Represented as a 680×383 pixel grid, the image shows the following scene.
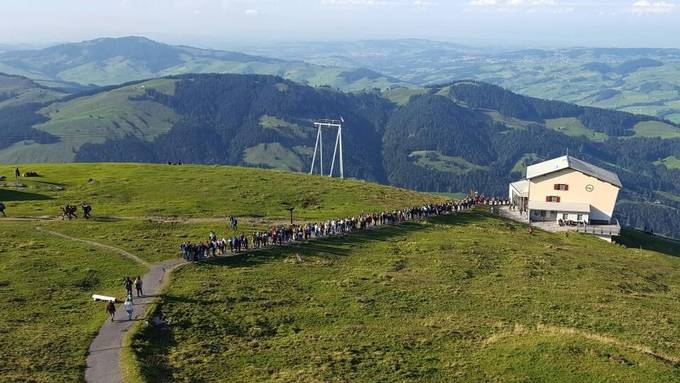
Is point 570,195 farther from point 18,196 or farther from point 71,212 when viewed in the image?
point 18,196

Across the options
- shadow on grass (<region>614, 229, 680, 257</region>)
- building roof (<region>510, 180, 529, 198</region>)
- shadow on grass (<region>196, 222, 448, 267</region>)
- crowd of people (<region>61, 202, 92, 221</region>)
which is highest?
crowd of people (<region>61, 202, 92, 221</region>)

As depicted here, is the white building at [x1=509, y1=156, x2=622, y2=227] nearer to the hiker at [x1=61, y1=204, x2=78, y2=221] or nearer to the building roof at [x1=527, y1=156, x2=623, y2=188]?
the building roof at [x1=527, y1=156, x2=623, y2=188]

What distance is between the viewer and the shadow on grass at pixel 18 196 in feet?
274

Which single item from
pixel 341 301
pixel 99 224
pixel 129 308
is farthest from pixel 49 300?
pixel 99 224

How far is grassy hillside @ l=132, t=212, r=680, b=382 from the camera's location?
35.8 m

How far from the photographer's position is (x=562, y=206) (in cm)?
9700

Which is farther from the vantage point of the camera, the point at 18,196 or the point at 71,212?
the point at 18,196

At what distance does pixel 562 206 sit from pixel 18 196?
80015 mm

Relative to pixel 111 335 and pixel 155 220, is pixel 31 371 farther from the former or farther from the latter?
pixel 155 220

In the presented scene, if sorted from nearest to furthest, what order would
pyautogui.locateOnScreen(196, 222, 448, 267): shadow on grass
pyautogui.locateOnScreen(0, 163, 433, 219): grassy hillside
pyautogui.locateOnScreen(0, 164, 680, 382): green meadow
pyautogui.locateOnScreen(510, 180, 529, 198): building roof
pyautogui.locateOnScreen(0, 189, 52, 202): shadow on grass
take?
pyautogui.locateOnScreen(0, 164, 680, 382): green meadow → pyautogui.locateOnScreen(196, 222, 448, 267): shadow on grass → pyautogui.locateOnScreen(0, 163, 433, 219): grassy hillside → pyautogui.locateOnScreen(0, 189, 52, 202): shadow on grass → pyautogui.locateOnScreen(510, 180, 529, 198): building roof

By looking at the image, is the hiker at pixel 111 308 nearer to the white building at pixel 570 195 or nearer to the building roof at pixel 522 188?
the white building at pixel 570 195

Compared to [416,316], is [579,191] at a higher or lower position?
lower

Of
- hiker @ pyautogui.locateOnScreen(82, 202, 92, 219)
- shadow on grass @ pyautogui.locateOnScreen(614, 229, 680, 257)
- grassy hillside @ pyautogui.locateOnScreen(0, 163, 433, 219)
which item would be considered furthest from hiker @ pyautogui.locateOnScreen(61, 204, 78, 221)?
shadow on grass @ pyautogui.locateOnScreen(614, 229, 680, 257)

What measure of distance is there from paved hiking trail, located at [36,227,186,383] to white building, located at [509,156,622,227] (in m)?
62.4
